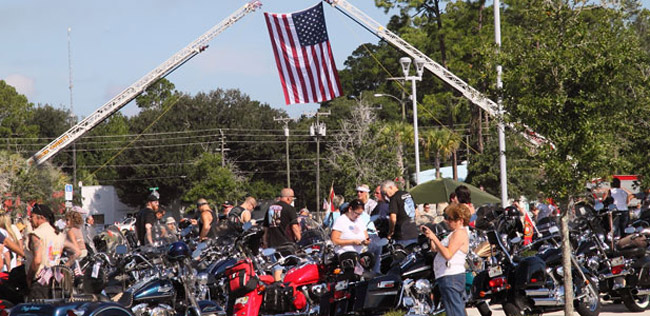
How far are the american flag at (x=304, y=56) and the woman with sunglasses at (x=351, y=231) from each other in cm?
2629

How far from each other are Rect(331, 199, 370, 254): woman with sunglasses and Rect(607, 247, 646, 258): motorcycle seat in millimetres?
3297

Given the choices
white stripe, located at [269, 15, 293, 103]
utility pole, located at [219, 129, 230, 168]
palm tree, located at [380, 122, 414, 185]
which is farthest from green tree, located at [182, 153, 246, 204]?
white stripe, located at [269, 15, 293, 103]

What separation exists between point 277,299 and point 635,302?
4.83 m

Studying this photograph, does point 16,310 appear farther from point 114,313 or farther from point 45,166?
point 45,166

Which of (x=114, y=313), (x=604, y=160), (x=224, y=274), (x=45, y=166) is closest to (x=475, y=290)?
(x=604, y=160)

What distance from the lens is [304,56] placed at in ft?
134

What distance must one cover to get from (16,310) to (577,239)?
7.50m

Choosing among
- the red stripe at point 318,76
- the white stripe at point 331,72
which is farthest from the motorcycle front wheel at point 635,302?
the white stripe at point 331,72

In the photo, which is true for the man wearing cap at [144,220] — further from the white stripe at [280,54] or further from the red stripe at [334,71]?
the red stripe at [334,71]

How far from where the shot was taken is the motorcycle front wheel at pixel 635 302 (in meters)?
12.8

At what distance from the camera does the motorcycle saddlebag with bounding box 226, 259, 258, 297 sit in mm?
11477

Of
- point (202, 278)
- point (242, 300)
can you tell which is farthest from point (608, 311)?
point (202, 278)

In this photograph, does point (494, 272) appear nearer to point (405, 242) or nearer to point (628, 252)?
point (405, 242)

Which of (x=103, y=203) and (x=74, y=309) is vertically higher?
(x=74, y=309)
